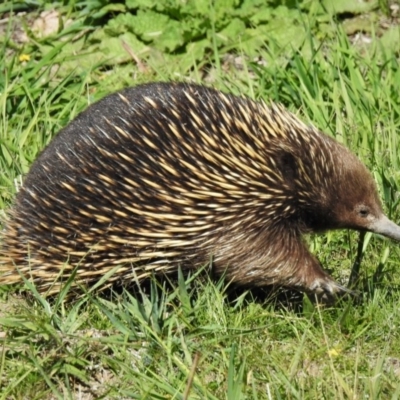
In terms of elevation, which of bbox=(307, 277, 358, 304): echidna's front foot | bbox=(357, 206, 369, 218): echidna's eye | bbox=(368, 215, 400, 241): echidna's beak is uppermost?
bbox=(357, 206, 369, 218): echidna's eye

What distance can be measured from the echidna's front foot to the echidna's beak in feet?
0.82

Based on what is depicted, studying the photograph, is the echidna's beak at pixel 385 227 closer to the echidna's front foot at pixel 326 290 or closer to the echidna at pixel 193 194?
the echidna at pixel 193 194

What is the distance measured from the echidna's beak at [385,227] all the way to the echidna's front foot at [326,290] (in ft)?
0.82

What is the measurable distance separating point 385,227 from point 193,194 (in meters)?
0.72

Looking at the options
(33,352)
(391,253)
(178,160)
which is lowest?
(391,253)

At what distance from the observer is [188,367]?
3.20 metres

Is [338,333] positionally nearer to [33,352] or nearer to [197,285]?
[197,285]

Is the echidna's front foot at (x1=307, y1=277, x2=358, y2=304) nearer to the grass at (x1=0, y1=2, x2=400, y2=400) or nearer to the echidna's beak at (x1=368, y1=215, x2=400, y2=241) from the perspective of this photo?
the grass at (x1=0, y1=2, x2=400, y2=400)

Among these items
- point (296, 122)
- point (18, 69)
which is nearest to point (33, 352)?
point (296, 122)

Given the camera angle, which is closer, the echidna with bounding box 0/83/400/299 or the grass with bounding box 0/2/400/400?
the grass with bounding box 0/2/400/400

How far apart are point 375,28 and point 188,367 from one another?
3284 millimetres

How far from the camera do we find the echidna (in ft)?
12.1

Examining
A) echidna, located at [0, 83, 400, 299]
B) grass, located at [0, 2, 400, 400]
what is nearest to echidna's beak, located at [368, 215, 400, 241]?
echidna, located at [0, 83, 400, 299]

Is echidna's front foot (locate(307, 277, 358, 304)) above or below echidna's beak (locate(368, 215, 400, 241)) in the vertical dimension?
below
